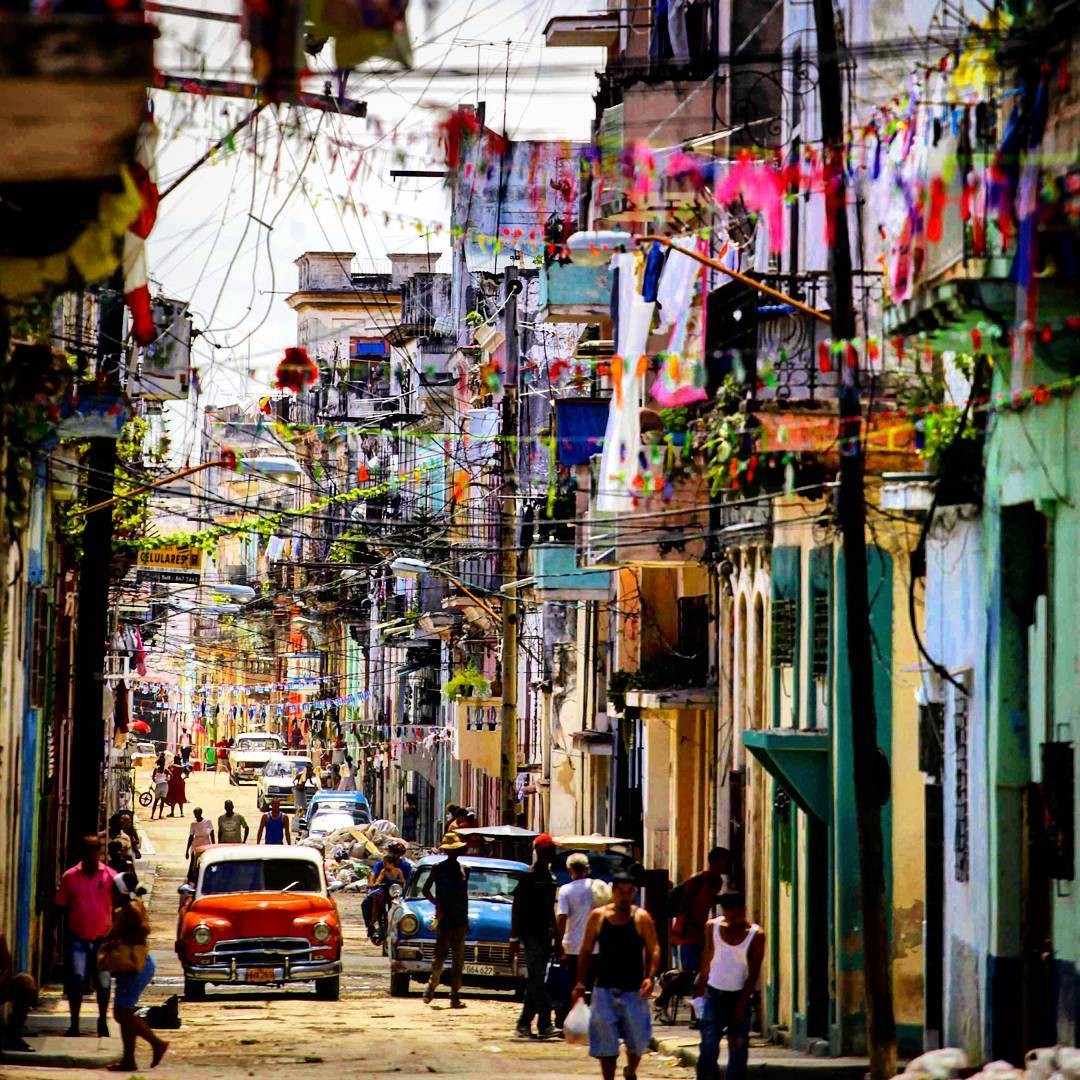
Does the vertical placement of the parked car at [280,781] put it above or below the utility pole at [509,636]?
below

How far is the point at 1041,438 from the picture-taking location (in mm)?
16172

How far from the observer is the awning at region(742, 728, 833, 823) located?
2316cm

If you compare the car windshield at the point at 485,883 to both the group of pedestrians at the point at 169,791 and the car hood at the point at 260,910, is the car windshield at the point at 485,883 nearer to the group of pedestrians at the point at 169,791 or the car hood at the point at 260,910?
the car hood at the point at 260,910

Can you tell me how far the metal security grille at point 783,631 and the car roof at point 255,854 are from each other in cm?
691

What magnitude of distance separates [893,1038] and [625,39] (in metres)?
23.2

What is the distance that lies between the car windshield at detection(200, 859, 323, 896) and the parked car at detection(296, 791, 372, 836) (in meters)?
30.6

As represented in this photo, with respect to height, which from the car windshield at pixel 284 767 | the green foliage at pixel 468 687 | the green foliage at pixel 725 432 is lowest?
the car windshield at pixel 284 767

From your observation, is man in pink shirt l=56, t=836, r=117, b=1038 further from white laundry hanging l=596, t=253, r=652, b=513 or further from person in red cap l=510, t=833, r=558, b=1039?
white laundry hanging l=596, t=253, r=652, b=513

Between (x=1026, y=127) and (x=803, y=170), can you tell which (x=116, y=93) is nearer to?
(x=1026, y=127)

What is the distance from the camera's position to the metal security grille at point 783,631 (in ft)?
84.0

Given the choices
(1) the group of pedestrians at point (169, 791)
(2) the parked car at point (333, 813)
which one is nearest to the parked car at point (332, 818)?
(2) the parked car at point (333, 813)

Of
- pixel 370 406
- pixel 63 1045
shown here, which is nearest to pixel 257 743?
pixel 370 406

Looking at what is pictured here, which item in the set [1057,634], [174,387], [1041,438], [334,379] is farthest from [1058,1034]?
[334,379]

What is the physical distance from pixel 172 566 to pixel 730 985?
36916 mm
